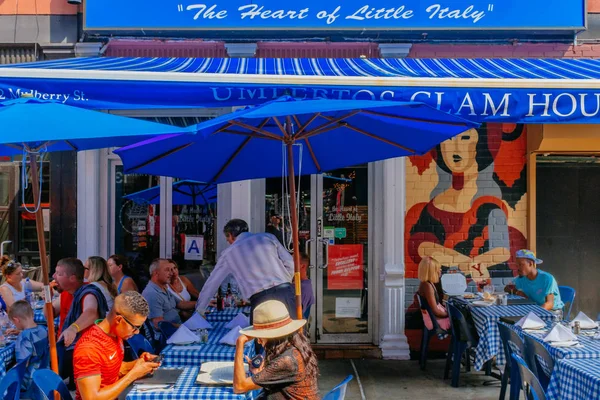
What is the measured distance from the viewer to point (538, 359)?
539 cm

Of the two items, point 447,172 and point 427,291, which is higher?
point 447,172

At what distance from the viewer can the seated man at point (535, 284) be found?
751 centimetres

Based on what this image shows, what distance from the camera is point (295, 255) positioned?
5.47m

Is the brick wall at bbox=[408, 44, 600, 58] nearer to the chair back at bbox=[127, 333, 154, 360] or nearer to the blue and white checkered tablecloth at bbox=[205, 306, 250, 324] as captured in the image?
the blue and white checkered tablecloth at bbox=[205, 306, 250, 324]

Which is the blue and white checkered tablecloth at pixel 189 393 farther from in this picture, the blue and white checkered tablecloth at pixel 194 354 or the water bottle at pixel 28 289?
the water bottle at pixel 28 289

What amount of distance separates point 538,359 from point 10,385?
375cm

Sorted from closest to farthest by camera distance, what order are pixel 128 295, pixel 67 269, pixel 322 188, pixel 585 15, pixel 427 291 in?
pixel 128 295 → pixel 67 269 → pixel 427 291 → pixel 585 15 → pixel 322 188

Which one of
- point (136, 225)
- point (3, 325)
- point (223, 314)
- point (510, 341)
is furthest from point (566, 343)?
point (136, 225)

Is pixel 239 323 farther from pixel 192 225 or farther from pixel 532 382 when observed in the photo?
pixel 192 225

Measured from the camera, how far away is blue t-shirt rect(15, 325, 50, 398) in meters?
5.09

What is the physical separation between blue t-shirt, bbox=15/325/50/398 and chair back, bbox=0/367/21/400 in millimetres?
520

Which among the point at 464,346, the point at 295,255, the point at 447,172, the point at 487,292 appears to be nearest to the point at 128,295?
the point at 295,255

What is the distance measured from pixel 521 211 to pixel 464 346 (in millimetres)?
2280

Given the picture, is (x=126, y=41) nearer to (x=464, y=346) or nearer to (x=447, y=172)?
(x=447, y=172)
